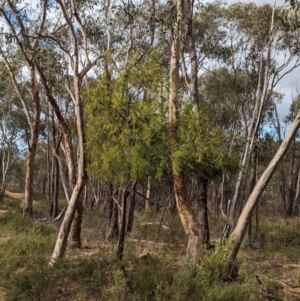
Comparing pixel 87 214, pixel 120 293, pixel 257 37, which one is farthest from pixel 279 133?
pixel 120 293

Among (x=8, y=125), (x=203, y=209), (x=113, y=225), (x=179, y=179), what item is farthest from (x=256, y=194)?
(x=8, y=125)

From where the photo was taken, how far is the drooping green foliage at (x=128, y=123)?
8.17 metres

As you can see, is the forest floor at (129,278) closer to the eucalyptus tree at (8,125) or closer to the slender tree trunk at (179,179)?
the slender tree trunk at (179,179)

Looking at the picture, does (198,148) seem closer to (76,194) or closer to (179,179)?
(179,179)

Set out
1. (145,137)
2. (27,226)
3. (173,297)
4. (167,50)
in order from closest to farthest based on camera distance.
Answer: (173,297)
(145,137)
(27,226)
(167,50)

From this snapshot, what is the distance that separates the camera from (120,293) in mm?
7156

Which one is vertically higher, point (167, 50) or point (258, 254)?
point (167, 50)

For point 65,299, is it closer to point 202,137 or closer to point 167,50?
point 202,137

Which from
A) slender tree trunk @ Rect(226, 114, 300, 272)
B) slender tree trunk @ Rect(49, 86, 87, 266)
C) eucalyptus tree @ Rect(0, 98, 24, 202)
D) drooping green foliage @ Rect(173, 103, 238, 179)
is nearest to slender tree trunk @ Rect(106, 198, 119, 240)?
slender tree trunk @ Rect(49, 86, 87, 266)

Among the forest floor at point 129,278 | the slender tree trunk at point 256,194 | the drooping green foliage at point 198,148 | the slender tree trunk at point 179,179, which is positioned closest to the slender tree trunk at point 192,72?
the slender tree trunk at point 179,179

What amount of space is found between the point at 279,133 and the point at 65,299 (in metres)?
24.2

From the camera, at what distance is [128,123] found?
27.1ft

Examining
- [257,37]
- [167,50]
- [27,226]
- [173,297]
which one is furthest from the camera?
[257,37]

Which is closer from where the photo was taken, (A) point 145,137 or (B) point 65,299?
(B) point 65,299
